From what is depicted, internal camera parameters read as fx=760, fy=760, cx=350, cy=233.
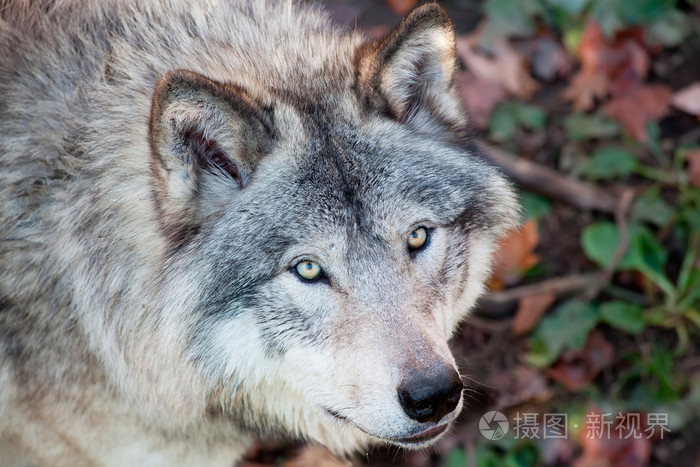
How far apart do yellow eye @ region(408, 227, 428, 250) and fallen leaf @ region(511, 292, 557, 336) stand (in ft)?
7.37

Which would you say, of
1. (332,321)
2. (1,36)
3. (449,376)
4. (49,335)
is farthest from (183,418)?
(1,36)

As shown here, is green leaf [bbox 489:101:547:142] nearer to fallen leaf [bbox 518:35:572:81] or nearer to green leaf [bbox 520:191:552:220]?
fallen leaf [bbox 518:35:572:81]

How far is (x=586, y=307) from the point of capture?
4676mm

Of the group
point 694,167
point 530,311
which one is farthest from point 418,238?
point 694,167

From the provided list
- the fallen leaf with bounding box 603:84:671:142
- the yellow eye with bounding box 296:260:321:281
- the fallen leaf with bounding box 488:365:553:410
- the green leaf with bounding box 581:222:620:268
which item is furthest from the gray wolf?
the fallen leaf with bounding box 603:84:671:142

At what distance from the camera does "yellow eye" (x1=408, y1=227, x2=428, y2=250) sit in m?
2.59

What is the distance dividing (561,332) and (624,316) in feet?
1.33

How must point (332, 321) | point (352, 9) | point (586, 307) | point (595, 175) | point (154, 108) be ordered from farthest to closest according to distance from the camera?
point (352, 9) → point (595, 175) → point (586, 307) → point (332, 321) → point (154, 108)

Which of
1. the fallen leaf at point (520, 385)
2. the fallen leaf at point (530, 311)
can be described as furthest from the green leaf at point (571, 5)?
the fallen leaf at point (520, 385)

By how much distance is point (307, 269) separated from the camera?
2.50 m

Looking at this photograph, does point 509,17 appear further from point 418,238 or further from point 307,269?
point 307,269

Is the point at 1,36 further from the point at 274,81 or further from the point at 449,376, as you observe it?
the point at 449,376

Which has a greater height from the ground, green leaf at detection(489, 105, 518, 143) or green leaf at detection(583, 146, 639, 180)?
green leaf at detection(489, 105, 518, 143)

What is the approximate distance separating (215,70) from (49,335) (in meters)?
1.15
